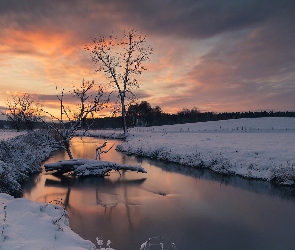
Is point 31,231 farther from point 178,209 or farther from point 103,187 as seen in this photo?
point 103,187

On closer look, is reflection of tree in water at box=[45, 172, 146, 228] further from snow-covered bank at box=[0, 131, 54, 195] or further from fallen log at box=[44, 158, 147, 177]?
snow-covered bank at box=[0, 131, 54, 195]

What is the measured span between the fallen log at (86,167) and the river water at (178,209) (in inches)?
24.5

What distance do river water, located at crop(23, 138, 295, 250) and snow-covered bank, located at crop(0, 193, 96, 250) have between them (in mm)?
1793

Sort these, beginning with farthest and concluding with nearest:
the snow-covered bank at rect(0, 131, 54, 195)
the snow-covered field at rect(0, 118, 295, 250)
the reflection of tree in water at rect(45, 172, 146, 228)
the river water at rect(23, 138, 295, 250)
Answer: the snow-covered bank at rect(0, 131, 54, 195), the reflection of tree in water at rect(45, 172, 146, 228), the river water at rect(23, 138, 295, 250), the snow-covered field at rect(0, 118, 295, 250)

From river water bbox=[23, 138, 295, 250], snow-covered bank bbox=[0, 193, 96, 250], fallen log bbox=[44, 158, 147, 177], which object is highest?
snow-covered bank bbox=[0, 193, 96, 250]

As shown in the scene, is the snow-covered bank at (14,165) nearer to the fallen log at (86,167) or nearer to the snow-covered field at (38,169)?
the snow-covered field at (38,169)

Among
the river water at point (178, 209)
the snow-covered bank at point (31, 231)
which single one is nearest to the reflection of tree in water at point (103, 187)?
the river water at point (178, 209)

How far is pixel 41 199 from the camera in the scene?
1324cm

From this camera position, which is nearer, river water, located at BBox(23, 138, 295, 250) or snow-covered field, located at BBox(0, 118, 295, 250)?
snow-covered field, located at BBox(0, 118, 295, 250)

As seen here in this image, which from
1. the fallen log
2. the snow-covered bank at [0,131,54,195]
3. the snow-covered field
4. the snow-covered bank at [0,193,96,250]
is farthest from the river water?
the snow-covered bank at [0,193,96,250]

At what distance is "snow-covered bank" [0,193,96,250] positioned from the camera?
530 centimetres

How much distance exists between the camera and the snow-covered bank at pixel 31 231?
530cm

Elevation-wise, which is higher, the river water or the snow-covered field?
the snow-covered field

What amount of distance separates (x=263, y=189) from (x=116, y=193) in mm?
7794
